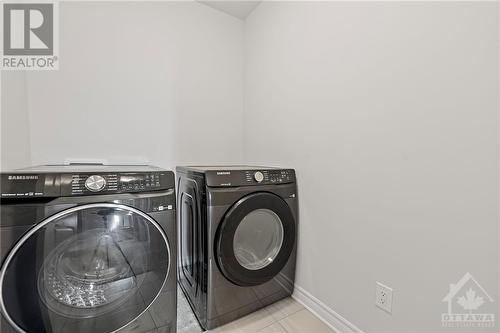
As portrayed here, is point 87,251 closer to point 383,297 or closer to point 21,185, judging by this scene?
point 21,185

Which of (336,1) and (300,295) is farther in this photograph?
(300,295)

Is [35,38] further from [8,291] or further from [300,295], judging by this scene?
[300,295]

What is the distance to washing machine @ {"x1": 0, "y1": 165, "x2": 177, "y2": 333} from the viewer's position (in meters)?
0.73

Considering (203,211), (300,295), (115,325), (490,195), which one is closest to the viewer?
(490,195)

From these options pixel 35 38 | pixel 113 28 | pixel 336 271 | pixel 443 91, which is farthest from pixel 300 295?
pixel 35 38

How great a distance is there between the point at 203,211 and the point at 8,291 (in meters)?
0.73

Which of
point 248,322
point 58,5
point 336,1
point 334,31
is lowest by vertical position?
point 248,322

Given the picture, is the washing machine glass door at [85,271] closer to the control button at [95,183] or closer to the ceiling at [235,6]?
the control button at [95,183]

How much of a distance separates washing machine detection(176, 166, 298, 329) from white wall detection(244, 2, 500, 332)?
0.15 meters

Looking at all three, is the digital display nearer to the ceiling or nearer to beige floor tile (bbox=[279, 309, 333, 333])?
beige floor tile (bbox=[279, 309, 333, 333])

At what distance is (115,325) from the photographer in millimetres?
892

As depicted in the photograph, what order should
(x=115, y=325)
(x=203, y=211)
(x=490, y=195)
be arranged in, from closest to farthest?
(x=490, y=195) < (x=115, y=325) < (x=203, y=211)

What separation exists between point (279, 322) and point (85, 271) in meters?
1.04

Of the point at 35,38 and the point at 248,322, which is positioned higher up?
the point at 35,38
